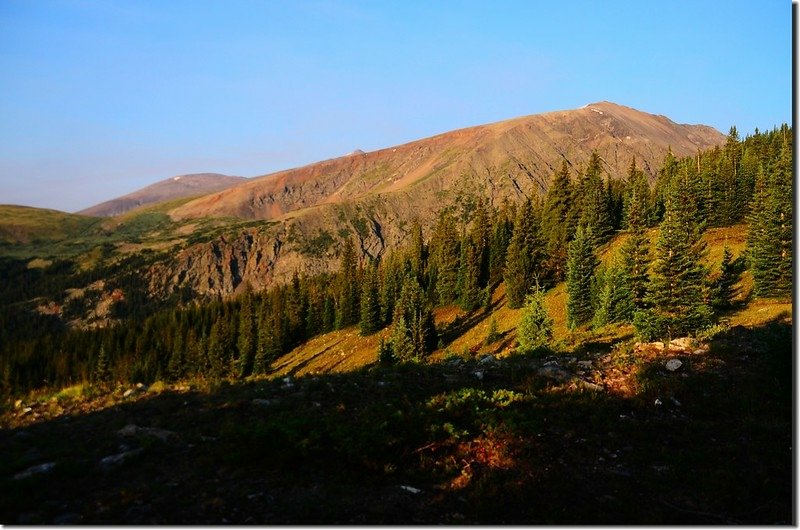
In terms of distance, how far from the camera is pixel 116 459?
9.11 meters

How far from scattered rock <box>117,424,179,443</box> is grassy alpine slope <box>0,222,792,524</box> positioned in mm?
51

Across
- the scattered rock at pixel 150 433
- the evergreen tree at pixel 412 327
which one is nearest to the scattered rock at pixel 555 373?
the scattered rock at pixel 150 433

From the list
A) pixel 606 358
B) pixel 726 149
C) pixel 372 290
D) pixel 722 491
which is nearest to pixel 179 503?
pixel 722 491

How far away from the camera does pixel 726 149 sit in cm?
11619

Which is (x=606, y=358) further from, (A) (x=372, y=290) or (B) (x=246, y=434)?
(A) (x=372, y=290)

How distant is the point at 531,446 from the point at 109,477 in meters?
7.90

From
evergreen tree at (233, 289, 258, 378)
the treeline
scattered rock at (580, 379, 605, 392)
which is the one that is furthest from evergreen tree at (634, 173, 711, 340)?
evergreen tree at (233, 289, 258, 378)

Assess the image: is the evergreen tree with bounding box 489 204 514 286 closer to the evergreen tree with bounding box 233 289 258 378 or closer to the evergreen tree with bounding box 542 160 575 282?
the evergreen tree with bounding box 542 160 575 282

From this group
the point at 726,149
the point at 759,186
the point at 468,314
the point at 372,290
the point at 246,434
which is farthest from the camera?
the point at 726,149

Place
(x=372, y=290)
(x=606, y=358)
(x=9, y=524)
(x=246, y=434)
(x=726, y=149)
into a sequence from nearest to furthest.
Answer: (x=9, y=524), (x=246, y=434), (x=606, y=358), (x=372, y=290), (x=726, y=149)

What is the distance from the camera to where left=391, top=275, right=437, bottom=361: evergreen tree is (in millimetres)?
63375

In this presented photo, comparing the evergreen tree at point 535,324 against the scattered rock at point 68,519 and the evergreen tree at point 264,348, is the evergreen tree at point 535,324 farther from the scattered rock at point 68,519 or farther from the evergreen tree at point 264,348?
the evergreen tree at point 264,348

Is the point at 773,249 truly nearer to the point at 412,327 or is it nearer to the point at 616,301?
the point at 616,301

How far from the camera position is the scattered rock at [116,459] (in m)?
8.90
